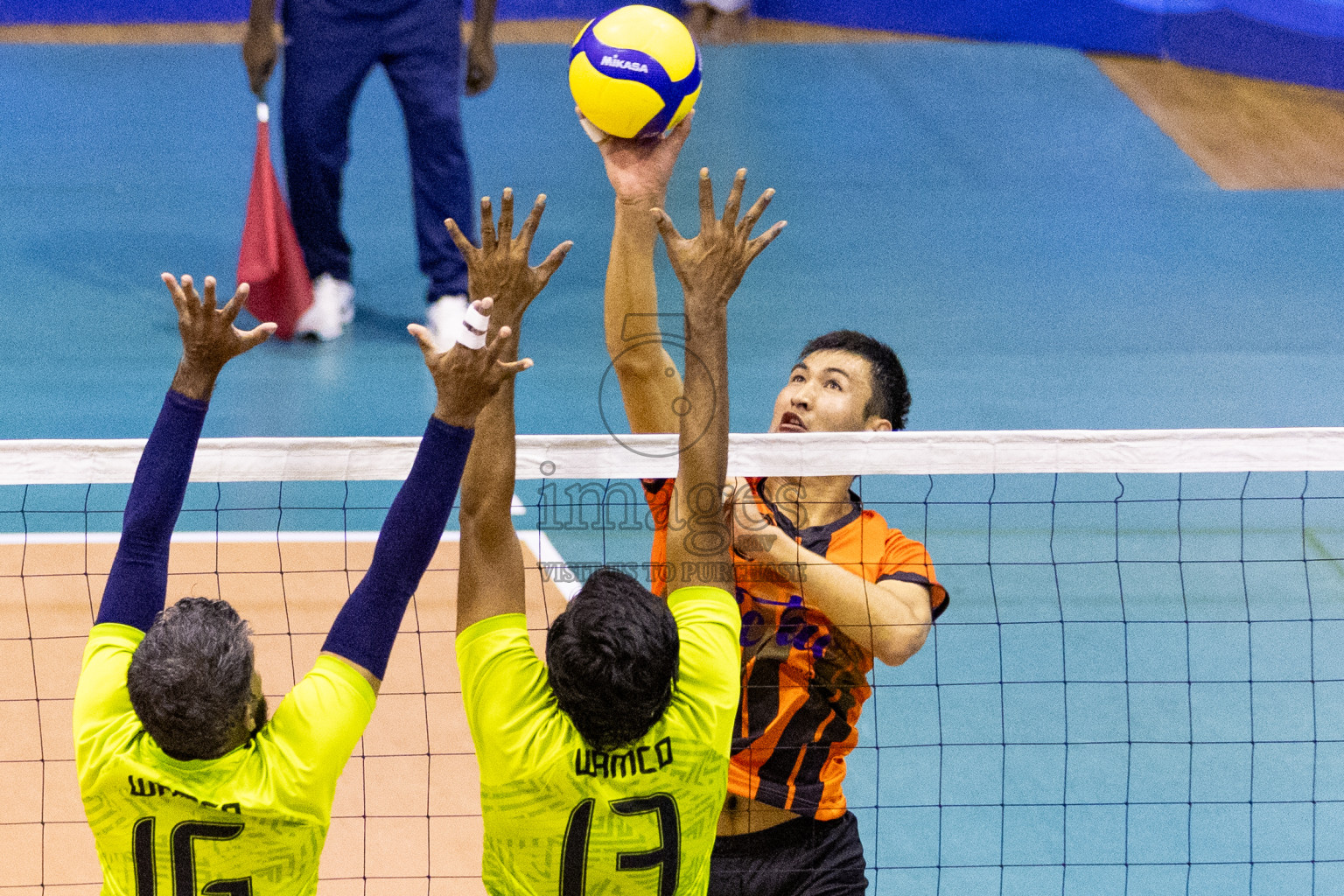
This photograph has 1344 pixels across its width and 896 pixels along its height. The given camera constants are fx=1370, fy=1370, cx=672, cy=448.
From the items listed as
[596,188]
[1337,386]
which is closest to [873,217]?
[596,188]

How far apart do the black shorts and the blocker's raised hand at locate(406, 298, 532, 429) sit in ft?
3.97

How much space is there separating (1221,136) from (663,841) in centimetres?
1082

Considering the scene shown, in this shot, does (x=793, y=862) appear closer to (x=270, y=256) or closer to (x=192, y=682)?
(x=192, y=682)

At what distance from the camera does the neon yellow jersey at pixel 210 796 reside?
2.33m

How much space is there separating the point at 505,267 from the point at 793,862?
4.88ft

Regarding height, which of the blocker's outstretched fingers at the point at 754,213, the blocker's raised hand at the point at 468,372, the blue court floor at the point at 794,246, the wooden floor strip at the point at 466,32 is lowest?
the blue court floor at the point at 794,246

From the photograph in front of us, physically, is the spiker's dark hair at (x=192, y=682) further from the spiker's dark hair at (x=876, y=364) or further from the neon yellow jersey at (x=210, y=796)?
the spiker's dark hair at (x=876, y=364)

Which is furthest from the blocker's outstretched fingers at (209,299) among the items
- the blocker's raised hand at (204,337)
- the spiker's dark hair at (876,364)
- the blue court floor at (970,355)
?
the blue court floor at (970,355)

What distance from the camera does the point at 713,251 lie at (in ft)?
8.54

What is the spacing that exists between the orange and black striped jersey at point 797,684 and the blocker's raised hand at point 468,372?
2.26ft

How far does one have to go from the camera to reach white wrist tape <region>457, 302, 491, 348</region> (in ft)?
8.11

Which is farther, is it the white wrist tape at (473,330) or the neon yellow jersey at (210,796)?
the white wrist tape at (473,330)

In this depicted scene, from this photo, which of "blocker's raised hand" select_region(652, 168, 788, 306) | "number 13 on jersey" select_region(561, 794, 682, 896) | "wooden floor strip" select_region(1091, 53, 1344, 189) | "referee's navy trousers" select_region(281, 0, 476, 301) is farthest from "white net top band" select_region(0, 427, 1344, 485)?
"wooden floor strip" select_region(1091, 53, 1344, 189)

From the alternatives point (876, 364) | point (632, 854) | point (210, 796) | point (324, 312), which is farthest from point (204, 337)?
point (324, 312)
